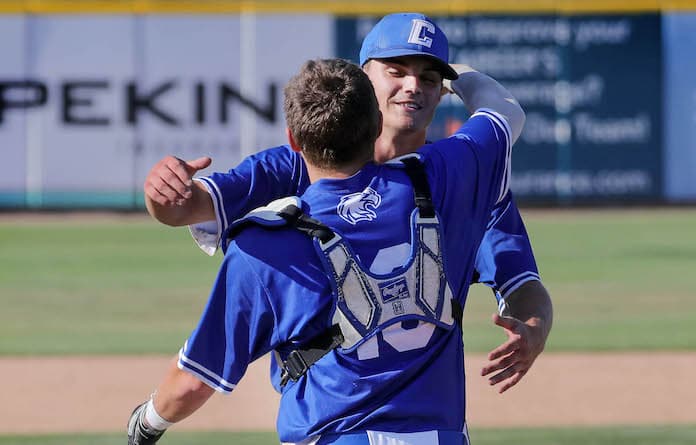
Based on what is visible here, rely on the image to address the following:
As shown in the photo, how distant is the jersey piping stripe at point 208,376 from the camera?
3.19m

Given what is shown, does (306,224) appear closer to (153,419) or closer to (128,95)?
(153,419)

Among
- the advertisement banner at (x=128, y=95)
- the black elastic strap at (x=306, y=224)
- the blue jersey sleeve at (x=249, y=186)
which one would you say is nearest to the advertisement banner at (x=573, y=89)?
the advertisement banner at (x=128, y=95)

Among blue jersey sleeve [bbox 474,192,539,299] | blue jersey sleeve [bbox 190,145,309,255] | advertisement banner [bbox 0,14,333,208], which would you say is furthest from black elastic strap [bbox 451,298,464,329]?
advertisement banner [bbox 0,14,333,208]

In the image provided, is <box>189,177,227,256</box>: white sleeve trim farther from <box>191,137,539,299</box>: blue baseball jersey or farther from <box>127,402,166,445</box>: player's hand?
<box>127,402,166,445</box>: player's hand

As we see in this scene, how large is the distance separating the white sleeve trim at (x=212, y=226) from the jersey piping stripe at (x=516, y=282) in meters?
0.87

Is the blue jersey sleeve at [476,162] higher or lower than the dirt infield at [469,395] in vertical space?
higher

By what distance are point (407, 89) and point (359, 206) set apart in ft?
2.68

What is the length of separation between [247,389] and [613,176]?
13.6 m

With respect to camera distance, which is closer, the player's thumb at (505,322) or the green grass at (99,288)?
the player's thumb at (505,322)

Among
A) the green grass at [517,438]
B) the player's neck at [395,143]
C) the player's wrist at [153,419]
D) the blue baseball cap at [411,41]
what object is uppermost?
the blue baseball cap at [411,41]

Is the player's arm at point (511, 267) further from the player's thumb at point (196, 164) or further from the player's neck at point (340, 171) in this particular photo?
the player's thumb at point (196, 164)

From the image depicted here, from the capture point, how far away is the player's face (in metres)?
3.85

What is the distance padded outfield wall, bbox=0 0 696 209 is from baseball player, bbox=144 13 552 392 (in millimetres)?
16798

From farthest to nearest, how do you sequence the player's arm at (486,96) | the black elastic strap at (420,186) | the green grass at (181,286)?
the green grass at (181,286), the player's arm at (486,96), the black elastic strap at (420,186)
